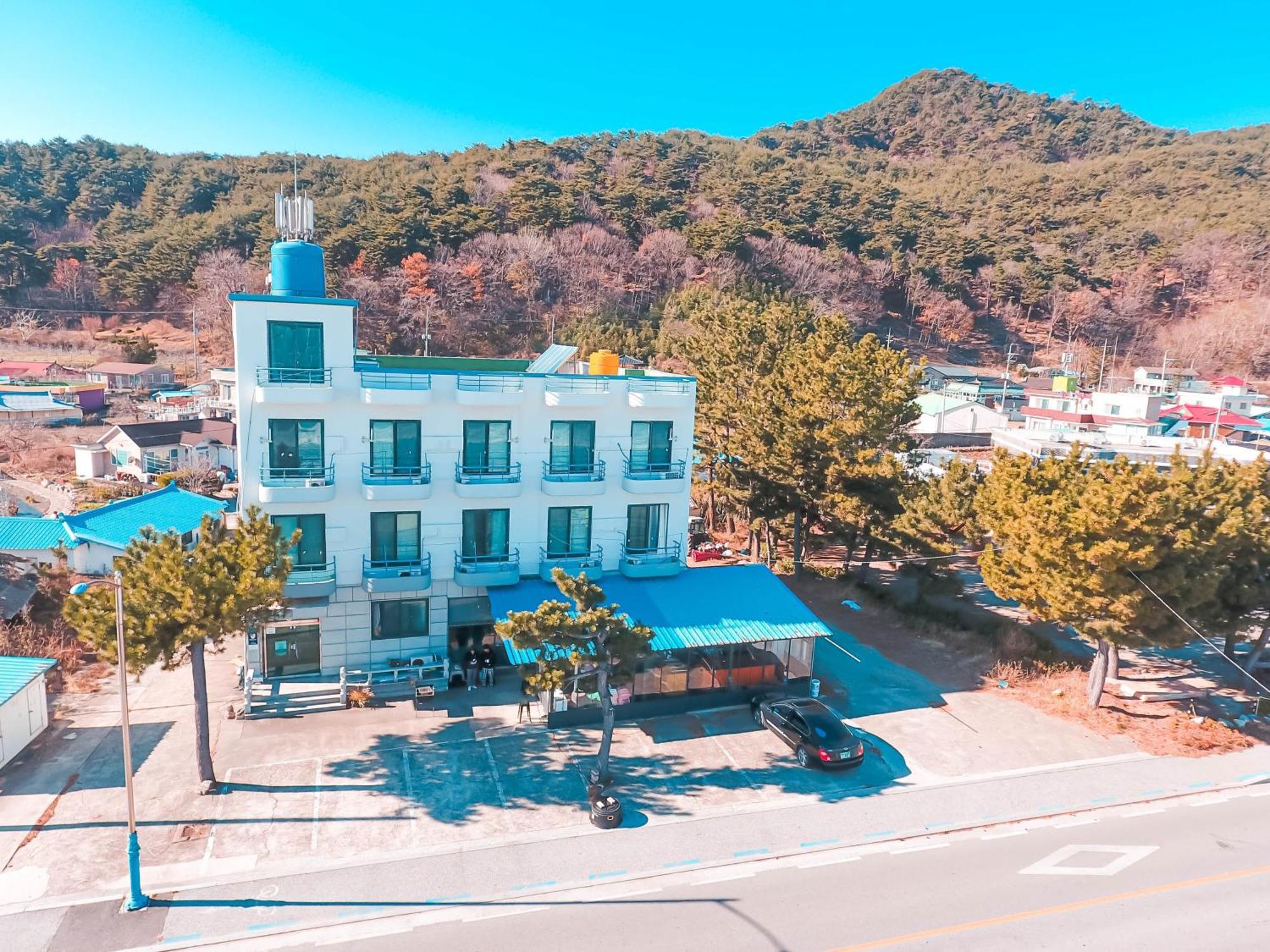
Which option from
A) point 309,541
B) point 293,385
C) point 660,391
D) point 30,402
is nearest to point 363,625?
point 309,541

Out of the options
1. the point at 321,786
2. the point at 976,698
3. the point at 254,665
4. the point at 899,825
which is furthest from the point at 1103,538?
the point at 254,665

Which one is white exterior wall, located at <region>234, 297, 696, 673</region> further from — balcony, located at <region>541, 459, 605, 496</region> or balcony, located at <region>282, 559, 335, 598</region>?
balcony, located at <region>282, 559, 335, 598</region>

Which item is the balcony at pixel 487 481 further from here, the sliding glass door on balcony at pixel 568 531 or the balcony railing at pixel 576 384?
the balcony railing at pixel 576 384

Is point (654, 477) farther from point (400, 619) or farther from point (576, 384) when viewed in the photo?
point (400, 619)

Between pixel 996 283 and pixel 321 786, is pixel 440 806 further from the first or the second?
pixel 996 283

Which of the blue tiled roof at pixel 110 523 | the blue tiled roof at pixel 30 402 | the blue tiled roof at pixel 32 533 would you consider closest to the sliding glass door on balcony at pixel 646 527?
the blue tiled roof at pixel 110 523

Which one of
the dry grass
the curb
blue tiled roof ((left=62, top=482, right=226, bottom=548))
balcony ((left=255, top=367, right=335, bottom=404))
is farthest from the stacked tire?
blue tiled roof ((left=62, top=482, right=226, bottom=548))
